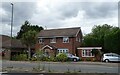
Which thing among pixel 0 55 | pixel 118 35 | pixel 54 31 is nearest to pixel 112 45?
pixel 118 35

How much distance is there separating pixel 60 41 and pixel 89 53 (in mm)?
7838

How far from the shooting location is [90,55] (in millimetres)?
56000

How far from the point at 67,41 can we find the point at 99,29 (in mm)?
44028

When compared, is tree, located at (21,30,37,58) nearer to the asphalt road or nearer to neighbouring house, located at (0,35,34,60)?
neighbouring house, located at (0,35,34,60)

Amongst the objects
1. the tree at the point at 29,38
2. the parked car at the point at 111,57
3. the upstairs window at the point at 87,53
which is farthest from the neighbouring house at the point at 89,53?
the tree at the point at 29,38

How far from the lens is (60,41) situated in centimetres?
6069

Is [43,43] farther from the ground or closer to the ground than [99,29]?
closer to the ground

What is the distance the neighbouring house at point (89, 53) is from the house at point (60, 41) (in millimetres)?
1532

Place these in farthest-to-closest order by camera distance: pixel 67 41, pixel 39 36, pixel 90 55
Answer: pixel 39 36 < pixel 67 41 < pixel 90 55

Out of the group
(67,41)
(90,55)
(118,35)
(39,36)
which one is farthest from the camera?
(39,36)

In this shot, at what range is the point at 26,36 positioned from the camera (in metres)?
59.2

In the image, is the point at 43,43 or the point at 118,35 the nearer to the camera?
the point at 118,35

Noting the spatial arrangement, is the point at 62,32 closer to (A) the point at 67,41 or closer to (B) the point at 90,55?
(A) the point at 67,41

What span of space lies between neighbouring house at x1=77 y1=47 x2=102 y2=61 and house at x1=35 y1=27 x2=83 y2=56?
1.53m
